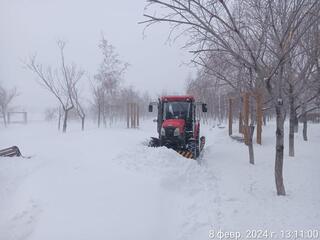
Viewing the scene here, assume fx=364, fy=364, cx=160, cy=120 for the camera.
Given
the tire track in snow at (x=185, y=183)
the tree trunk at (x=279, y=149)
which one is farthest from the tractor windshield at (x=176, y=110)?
the tree trunk at (x=279, y=149)

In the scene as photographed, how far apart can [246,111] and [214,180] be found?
9040mm

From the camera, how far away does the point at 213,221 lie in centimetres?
657

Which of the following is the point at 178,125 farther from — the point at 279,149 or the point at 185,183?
the point at 279,149

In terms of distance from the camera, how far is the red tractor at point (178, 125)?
45.6ft

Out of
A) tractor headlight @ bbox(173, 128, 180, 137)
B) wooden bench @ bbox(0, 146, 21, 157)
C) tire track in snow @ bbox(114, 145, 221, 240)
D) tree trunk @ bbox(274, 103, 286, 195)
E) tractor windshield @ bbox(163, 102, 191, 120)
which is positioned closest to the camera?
tire track in snow @ bbox(114, 145, 221, 240)

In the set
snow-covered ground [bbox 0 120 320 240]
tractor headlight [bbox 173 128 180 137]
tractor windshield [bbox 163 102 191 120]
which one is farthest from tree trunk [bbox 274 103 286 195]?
tractor windshield [bbox 163 102 191 120]

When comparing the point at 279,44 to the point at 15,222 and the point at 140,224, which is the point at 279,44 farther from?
the point at 15,222

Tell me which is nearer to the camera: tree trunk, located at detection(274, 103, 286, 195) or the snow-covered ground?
the snow-covered ground

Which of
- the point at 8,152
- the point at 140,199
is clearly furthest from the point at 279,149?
the point at 8,152

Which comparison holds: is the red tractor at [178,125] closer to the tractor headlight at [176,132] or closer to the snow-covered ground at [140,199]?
the tractor headlight at [176,132]

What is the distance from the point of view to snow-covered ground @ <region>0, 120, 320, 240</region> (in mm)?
6152

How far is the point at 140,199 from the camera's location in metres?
7.47

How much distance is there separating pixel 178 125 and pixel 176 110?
1188 millimetres

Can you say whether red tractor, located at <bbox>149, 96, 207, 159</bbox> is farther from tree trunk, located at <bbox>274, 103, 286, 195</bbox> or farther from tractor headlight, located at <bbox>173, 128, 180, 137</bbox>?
tree trunk, located at <bbox>274, 103, 286, 195</bbox>
